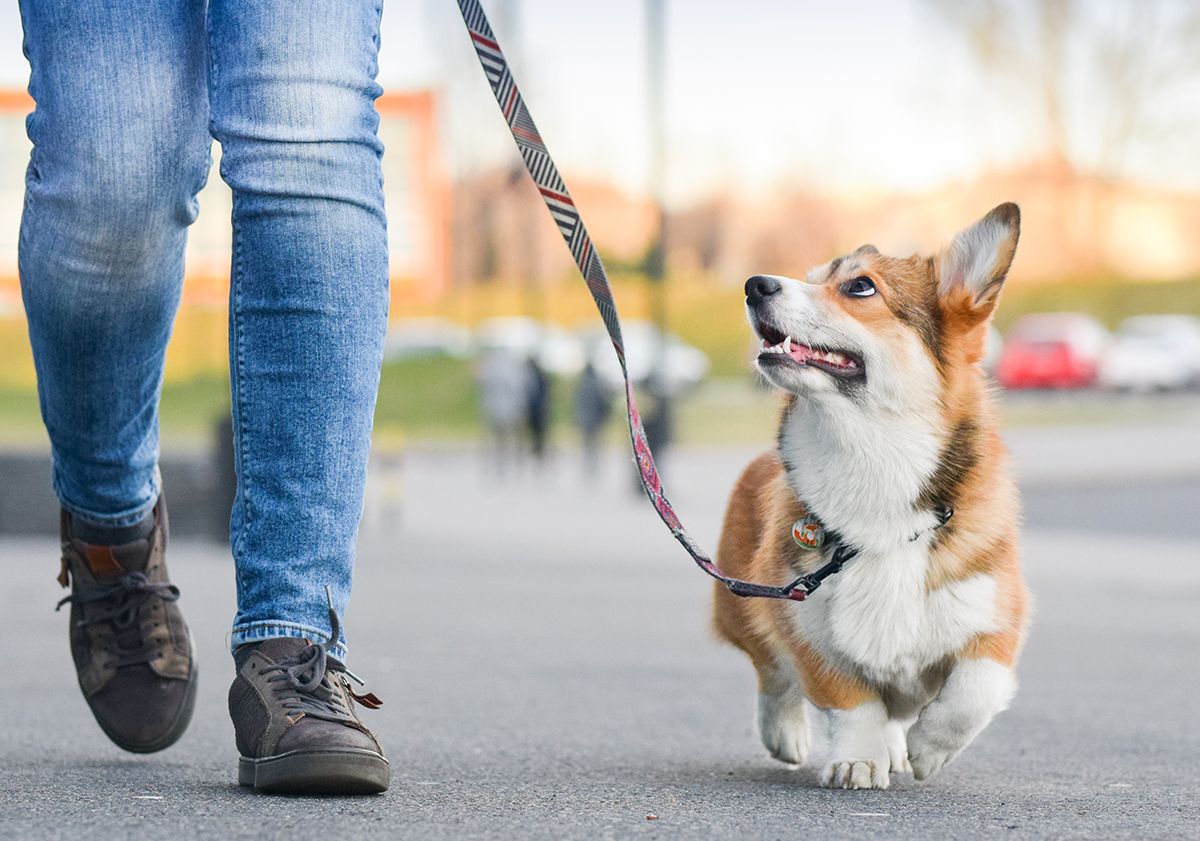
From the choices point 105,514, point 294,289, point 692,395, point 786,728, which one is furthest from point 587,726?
point 692,395

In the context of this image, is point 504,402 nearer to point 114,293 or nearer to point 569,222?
point 569,222

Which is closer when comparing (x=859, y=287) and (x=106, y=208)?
(x=106, y=208)

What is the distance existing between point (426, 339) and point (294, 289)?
176 feet

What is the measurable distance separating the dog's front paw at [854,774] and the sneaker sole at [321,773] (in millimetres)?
900

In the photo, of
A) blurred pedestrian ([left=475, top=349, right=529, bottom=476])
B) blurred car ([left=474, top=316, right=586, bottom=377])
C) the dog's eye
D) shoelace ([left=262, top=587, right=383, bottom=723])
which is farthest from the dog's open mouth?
blurred car ([left=474, top=316, right=586, bottom=377])

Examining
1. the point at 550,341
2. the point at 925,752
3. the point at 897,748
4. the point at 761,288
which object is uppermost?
the point at 761,288

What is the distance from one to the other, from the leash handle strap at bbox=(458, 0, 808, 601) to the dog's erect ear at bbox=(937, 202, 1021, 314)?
2.27ft

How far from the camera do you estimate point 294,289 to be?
277 centimetres

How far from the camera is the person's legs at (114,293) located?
2.81 meters

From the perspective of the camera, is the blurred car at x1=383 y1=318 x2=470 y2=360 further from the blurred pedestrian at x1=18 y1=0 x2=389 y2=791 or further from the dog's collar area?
the blurred pedestrian at x1=18 y1=0 x2=389 y2=791

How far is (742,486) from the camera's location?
3.79 m

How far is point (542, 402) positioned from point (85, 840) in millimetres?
22730

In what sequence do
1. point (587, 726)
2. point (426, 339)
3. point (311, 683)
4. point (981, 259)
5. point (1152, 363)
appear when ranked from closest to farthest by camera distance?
point (311, 683) → point (981, 259) → point (587, 726) → point (1152, 363) → point (426, 339)

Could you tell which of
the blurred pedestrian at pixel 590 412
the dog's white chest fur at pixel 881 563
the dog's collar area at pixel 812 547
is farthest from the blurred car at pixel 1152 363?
the dog's collar area at pixel 812 547
